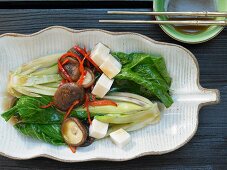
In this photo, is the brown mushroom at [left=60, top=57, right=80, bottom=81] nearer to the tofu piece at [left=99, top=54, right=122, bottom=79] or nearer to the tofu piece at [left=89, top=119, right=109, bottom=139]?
the tofu piece at [left=99, top=54, right=122, bottom=79]

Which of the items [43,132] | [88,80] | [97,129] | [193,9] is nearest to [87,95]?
[88,80]

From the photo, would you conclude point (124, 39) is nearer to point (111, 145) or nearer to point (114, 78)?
point (114, 78)

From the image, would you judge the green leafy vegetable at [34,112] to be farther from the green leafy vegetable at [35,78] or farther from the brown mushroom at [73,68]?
the brown mushroom at [73,68]

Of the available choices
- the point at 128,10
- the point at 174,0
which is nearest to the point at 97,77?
the point at 128,10

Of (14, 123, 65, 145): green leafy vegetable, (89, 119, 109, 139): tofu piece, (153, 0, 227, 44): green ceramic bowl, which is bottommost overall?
(14, 123, 65, 145): green leafy vegetable

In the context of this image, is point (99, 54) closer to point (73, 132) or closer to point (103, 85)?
point (103, 85)

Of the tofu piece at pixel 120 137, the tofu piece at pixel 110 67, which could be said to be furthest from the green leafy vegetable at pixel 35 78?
the tofu piece at pixel 120 137

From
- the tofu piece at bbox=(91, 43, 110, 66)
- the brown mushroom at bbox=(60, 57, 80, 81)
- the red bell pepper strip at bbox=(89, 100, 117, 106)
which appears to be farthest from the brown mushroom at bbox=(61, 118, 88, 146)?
the tofu piece at bbox=(91, 43, 110, 66)

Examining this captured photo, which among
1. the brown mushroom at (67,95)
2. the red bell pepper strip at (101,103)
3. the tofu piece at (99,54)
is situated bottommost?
the red bell pepper strip at (101,103)
